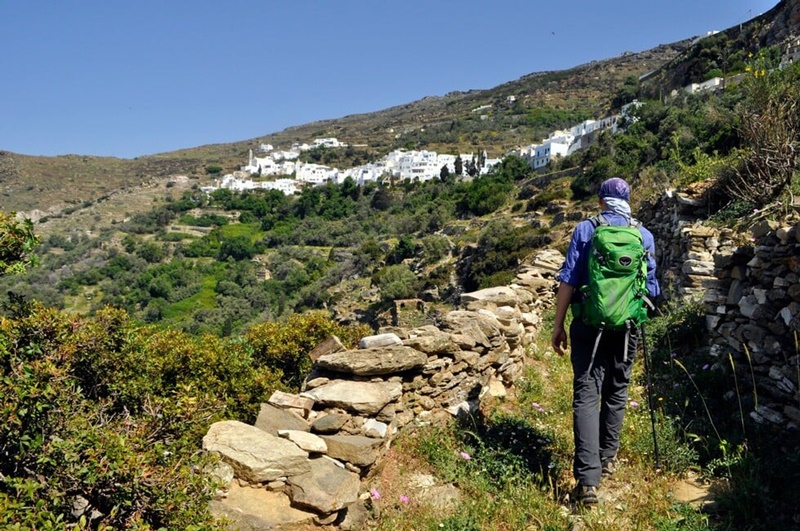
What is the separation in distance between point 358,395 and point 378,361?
1.25 feet

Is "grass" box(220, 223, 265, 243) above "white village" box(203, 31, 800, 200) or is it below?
A: below

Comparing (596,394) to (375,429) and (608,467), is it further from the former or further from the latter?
(375,429)

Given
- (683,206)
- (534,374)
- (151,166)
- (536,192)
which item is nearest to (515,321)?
(534,374)

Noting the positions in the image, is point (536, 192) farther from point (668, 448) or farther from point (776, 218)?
point (668, 448)

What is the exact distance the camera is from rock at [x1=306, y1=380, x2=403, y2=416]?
12.9 ft

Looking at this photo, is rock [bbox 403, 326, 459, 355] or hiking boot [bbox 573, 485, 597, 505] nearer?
hiking boot [bbox 573, 485, 597, 505]

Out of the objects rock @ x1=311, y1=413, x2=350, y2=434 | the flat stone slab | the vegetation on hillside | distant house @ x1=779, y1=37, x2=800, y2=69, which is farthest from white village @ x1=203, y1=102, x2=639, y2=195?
the flat stone slab

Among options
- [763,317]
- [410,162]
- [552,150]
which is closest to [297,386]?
[763,317]

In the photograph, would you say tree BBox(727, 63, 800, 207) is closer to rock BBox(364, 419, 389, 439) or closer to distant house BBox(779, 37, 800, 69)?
rock BBox(364, 419, 389, 439)

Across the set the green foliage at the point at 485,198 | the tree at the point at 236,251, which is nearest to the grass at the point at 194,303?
the tree at the point at 236,251

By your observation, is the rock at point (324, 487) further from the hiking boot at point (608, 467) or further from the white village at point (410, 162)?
the white village at point (410, 162)

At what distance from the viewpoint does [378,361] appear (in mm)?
4305

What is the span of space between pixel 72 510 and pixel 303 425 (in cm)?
162

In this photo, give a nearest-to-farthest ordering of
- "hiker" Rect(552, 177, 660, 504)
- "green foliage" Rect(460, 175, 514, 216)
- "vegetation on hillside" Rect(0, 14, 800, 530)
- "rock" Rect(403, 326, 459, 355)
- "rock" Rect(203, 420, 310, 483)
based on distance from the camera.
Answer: "vegetation on hillside" Rect(0, 14, 800, 530) < "rock" Rect(203, 420, 310, 483) < "hiker" Rect(552, 177, 660, 504) < "rock" Rect(403, 326, 459, 355) < "green foliage" Rect(460, 175, 514, 216)
